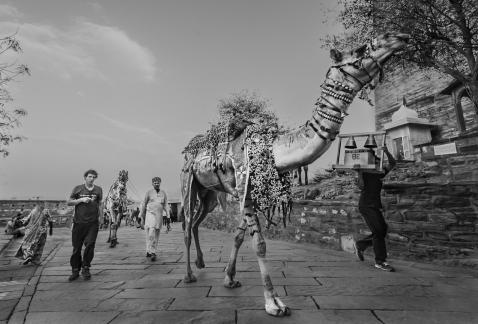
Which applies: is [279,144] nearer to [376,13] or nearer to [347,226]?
[347,226]

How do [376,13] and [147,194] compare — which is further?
[376,13]

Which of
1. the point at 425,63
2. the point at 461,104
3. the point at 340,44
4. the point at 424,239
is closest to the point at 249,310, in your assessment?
the point at 424,239

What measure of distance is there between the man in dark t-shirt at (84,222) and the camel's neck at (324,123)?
3.90 meters

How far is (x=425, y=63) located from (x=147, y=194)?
29.8 feet

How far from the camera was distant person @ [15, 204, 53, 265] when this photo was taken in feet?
21.4

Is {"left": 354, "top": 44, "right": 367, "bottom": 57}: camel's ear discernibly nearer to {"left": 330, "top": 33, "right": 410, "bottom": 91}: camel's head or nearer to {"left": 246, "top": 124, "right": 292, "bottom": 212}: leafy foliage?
{"left": 330, "top": 33, "right": 410, "bottom": 91}: camel's head

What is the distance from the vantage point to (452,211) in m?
5.16

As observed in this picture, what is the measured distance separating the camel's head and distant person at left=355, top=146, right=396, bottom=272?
2.63m

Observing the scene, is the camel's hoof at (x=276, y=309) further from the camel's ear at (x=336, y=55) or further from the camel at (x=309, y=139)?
the camel's ear at (x=336, y=55)

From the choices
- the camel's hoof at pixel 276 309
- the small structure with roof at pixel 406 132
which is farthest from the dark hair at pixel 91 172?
the small structure with roof at pixel 406 132

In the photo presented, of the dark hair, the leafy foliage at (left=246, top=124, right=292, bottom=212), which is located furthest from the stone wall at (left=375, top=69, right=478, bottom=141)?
the dark hair

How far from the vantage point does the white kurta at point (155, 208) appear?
7.14 metres

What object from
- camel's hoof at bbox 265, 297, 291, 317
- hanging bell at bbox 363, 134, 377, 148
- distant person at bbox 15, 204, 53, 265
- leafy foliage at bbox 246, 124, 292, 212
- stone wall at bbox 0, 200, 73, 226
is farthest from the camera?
stone wall at bbox 0, 200, 73, 226

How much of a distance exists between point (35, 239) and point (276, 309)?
21.0 feet
